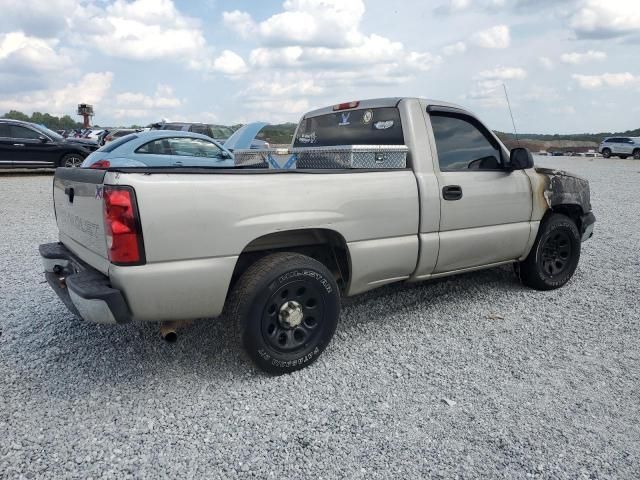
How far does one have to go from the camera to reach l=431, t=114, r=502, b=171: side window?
12.9ft

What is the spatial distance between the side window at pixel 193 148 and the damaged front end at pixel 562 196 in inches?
313

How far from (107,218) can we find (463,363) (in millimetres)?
2460

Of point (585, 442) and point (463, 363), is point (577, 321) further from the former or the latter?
point (585, 442)

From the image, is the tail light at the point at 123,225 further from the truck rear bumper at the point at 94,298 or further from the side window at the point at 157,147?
the side window at the point at 157,147

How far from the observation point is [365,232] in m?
3.35

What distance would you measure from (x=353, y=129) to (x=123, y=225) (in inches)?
89.9

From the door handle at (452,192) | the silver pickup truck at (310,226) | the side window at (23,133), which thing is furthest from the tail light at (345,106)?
the side window at (23,133)

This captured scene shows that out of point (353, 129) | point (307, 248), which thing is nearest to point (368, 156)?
point (353, 129)

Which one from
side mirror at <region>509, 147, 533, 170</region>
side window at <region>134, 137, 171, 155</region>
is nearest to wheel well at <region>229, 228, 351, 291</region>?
side mirror at <region>509, 147, 533, 170</region>

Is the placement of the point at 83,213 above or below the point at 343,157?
below

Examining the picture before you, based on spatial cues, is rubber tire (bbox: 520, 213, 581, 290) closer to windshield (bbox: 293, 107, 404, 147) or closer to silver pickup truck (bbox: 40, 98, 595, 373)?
silver pickup truck (bbox: 40, 98, 595, 373)

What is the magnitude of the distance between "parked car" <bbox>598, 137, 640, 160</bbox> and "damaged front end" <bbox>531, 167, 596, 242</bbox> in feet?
112

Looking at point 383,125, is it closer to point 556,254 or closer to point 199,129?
point 556,254

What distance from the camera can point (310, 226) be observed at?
10.2ft
